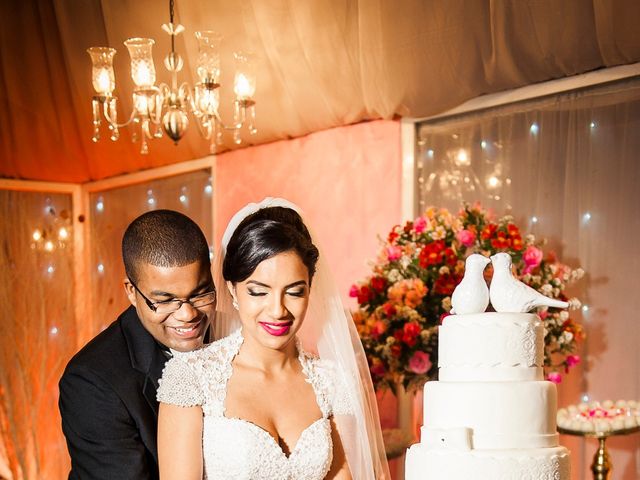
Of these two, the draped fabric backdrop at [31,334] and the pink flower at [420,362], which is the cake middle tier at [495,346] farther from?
the draped fabric backdrop at [31,334]

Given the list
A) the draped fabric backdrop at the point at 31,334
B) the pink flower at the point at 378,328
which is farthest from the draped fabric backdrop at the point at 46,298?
the pink flower at the point at 378,328

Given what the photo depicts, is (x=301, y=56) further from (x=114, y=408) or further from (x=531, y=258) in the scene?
(x=114, y=408)

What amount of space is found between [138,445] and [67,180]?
22.2ft

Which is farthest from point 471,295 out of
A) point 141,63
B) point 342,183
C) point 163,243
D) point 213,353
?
point 342,183

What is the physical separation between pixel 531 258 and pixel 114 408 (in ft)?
7.93

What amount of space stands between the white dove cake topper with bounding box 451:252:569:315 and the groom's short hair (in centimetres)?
81

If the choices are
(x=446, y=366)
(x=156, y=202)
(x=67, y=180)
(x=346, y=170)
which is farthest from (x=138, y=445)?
(x=67, y=180)

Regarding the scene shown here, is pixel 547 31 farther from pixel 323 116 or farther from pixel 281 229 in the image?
pixel 281 229

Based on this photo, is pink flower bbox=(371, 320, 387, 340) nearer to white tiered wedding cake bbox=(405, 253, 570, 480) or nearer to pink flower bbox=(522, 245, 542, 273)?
pink flower bbox=(522, 245, 542, 273)

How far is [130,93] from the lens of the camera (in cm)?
745

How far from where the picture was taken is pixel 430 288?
4793 millimetres

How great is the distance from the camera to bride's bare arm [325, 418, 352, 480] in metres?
2.92

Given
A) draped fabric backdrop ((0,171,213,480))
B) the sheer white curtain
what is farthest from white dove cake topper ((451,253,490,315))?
draped fabric backdrop ((0,171,213,480))

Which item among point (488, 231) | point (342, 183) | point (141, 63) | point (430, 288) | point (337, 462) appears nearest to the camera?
point (337, 462)
